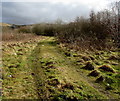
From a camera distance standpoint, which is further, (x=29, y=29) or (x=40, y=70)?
(x=29, y=29)

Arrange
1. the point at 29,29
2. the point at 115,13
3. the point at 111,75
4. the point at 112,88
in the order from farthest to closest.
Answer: the point at 29,29, the point at 115,13, the point at 111,75, the point at 112,88

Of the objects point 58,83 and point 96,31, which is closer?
point 58,83

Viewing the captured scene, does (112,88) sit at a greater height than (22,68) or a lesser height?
lesser

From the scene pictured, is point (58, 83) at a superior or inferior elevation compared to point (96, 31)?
inferior

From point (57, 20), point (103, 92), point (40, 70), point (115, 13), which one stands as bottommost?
point (103, 92)

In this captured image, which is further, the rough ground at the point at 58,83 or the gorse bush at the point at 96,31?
the gorse bush at the point at 96,31

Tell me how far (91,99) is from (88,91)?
499 mm

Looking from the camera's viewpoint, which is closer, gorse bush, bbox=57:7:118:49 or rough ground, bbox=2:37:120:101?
→ rough ground, bbox=2:37:120:101

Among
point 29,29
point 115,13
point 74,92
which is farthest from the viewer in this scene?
point 29,29

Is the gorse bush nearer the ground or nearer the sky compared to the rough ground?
nearer the sky

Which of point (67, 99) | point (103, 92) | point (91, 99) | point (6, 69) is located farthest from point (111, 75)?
point (6, 69)

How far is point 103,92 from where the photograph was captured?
4855 millimetres

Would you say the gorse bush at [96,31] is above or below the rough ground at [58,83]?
above

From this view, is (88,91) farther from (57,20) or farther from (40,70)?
(57,20)
